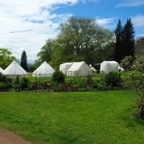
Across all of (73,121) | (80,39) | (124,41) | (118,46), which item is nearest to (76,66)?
(80,39)

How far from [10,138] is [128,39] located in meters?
71.8

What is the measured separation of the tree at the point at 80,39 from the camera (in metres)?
72.4

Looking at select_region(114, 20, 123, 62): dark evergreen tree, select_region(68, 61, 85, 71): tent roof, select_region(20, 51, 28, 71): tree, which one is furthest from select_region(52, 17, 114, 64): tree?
select_region(20, 51, 28, 71): tree

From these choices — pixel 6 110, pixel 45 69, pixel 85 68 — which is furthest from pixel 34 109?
pixel 85 68

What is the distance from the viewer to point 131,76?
11867 mm

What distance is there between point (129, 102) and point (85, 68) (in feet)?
127

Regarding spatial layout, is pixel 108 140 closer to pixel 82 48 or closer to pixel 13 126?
pixel 13 126

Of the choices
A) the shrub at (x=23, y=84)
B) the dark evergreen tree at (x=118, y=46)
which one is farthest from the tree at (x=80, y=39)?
the shrub at (x=23, y=84)

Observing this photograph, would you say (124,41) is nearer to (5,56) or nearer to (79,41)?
(79,41)

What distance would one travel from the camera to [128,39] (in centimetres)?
7756

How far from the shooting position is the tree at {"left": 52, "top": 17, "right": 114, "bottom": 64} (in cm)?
→ 7238

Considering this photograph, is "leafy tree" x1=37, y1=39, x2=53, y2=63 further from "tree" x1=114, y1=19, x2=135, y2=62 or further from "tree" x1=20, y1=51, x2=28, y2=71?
"tree" x1=114, y1=19, x2=135, y2=62

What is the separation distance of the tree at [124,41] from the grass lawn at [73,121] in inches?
2433

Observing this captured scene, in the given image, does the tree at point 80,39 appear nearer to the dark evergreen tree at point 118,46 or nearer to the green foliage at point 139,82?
the dark evergreen tree at point 118,46
